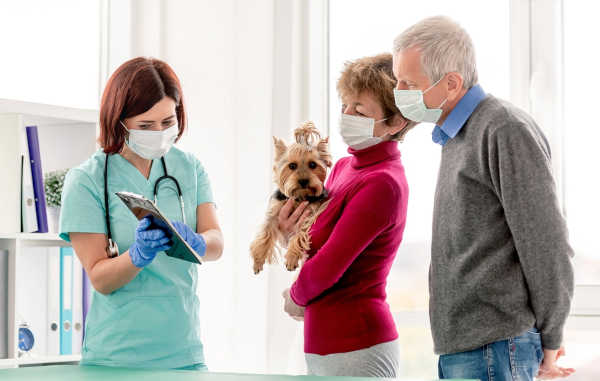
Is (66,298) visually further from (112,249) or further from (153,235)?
(153,235)

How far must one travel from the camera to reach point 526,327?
1.54m

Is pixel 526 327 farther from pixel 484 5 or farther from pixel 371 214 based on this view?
pixel 484 5

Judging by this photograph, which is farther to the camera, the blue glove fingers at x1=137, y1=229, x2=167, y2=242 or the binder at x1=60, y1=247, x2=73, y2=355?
the binder at x1=60, y1=247, x2=73, y2=355

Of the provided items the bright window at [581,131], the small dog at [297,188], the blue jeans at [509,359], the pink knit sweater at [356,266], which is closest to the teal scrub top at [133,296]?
the small dog at [297,188]

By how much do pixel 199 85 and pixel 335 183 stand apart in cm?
126

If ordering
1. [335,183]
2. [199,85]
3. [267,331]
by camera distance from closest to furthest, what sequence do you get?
[335,183] < [267,331] < [199,85]

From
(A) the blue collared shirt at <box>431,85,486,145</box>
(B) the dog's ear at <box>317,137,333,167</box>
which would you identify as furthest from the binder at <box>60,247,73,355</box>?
(A) the blue collared shirt at <box>431,85,486,145</box>

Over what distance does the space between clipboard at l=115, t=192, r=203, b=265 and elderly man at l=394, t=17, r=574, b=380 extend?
622 mm

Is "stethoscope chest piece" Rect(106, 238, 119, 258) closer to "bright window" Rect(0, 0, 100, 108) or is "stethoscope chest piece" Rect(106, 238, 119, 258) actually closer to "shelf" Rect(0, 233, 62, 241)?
"shelf" Rect(0, 233, 62, 241)

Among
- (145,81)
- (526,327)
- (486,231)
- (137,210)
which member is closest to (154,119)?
(145,81)

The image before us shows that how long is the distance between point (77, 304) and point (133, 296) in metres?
0.84

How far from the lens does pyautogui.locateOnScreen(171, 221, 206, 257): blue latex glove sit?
1.88 metres

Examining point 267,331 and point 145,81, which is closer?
point 145,81

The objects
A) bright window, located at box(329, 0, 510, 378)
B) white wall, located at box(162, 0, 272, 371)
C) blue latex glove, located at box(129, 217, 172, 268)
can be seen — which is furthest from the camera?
white wall, located at box(162, 0, 272, 371)
